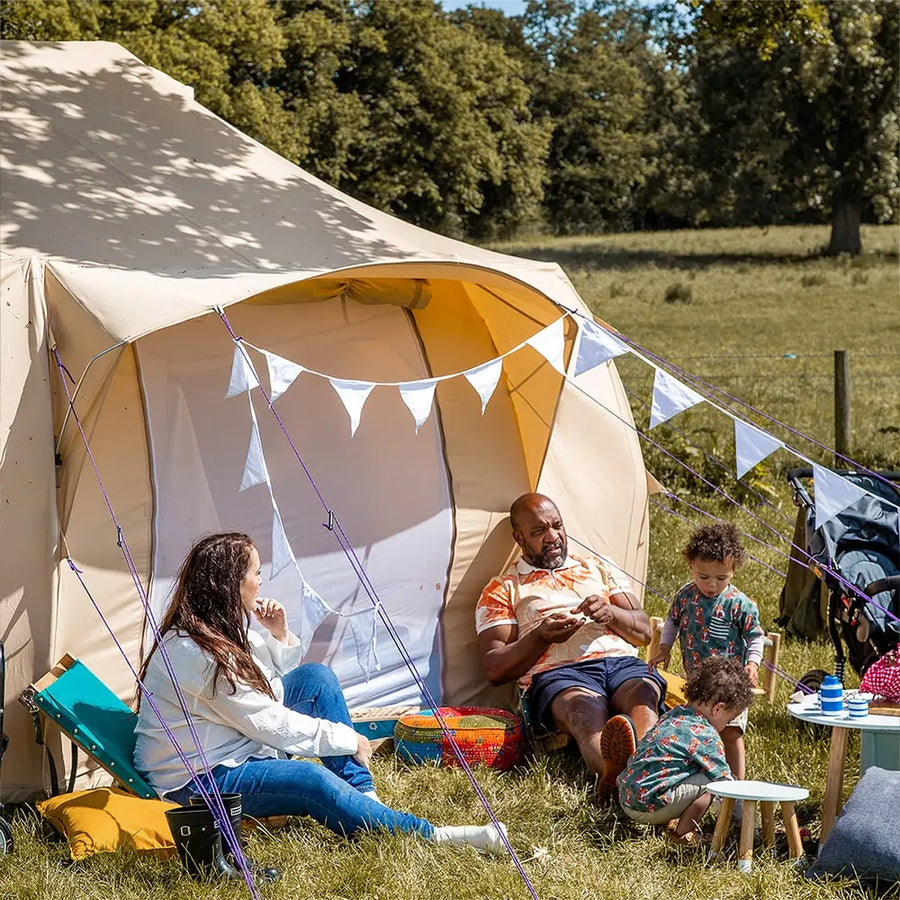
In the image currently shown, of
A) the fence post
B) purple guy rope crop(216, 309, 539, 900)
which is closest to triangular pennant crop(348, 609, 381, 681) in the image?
purple guy rope crop(216, 309, 539, 900)

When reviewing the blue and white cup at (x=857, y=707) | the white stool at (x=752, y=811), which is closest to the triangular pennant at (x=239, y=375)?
the white stool at (x=752, y=811)

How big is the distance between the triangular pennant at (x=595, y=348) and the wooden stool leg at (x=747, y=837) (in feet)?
5.38

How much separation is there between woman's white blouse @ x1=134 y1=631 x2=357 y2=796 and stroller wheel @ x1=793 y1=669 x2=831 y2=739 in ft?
6.14

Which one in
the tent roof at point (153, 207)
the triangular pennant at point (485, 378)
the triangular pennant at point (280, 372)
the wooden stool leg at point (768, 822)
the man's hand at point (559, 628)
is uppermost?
the tent roof at point (153, 207)

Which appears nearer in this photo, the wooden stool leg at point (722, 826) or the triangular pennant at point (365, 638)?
the wooden stool leg at point (722, 826)

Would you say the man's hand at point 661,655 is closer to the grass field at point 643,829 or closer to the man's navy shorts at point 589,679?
the man's navy shorts at point 589,679

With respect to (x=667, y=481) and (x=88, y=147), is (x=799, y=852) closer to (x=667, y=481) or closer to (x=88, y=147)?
(x=88, y=147)

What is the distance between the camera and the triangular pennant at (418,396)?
4.34 meters

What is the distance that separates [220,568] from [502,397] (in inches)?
80.5

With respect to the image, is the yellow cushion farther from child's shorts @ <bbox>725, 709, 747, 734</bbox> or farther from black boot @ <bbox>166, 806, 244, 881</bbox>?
child's shorts @ <bbox>725, 709, 747, 734</bbox>

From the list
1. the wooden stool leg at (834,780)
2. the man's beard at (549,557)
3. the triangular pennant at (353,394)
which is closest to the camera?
the wooden stool leg at (834,780)

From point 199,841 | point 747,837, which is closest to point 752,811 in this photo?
point 747,837

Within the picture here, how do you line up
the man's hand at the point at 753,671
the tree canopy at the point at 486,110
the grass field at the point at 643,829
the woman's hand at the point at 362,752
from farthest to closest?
the tree canopy at the point at 486,110 < the man's hand at the point at 753,671 < the woman's hand at the point at 362,752 < the grass field at the point at 643,829

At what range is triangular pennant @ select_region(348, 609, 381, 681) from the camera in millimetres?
5234
